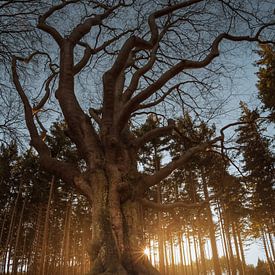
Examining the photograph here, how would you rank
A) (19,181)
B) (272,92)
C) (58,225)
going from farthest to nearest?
(58,225)
(19,181)
(272,92)

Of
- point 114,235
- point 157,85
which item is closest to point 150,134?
point 157,85

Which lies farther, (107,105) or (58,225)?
(58,225)

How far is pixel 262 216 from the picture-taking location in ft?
59.8

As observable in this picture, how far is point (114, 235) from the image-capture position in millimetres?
3957

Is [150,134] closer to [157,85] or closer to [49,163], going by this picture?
[157,85]

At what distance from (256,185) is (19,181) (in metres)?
17.6

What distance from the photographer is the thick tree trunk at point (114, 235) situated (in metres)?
3.75

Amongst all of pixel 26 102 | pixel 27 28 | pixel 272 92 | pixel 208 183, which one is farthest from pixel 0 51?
pixel 208 183

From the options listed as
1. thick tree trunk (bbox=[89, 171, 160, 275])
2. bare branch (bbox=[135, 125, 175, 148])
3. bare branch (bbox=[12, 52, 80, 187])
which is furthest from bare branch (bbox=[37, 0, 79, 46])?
thick tree trunk (bbox=[89, 171, 160, 275])

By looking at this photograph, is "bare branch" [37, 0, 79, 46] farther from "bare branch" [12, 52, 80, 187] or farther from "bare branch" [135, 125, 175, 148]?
"bare branch" [135, 125, 175, 148]

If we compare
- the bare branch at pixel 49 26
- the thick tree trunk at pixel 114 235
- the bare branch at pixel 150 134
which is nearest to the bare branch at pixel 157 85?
the bare branch at pixel 150 134

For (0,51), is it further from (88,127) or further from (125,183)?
(125,183)

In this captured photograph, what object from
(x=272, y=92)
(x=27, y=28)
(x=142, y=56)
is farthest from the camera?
(x=272, y=92)

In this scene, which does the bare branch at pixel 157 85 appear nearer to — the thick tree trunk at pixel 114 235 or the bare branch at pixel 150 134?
the bare branch at pixel 150 134
